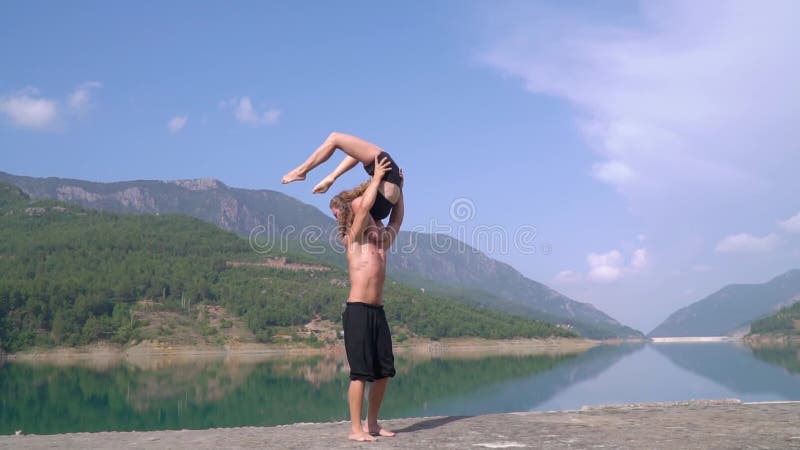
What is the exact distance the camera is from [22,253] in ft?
342

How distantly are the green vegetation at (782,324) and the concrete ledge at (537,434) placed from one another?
114489 mm

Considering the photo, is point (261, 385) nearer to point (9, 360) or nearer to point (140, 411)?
point (140, 411)

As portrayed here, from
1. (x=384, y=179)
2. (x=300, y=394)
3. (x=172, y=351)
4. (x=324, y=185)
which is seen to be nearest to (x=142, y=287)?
(x=172, y=351)

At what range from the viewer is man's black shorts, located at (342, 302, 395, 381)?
21.4 ft

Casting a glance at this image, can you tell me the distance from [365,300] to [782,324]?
12227 centimetres

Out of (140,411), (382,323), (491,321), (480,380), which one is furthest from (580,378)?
(491,321)

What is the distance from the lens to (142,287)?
96.0 metres

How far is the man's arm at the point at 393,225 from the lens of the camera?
7027 millimetres

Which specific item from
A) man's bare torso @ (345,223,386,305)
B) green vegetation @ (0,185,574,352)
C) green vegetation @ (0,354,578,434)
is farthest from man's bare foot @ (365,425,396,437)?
green vegetation @ (0,185,574,352)

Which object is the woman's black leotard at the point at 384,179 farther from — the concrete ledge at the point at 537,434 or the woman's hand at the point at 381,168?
the concrete ledge at the point at 537,434

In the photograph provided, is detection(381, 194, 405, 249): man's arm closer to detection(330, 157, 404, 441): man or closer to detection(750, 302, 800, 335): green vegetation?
detection(330, 157, 404, 441): man

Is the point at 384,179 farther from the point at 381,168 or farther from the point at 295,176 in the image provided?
the point at 295,176

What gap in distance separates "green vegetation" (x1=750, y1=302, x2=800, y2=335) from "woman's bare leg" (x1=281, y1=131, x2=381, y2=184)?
117 metres

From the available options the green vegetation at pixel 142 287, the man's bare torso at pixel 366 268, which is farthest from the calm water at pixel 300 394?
the green vegetation at pixel 142 287
